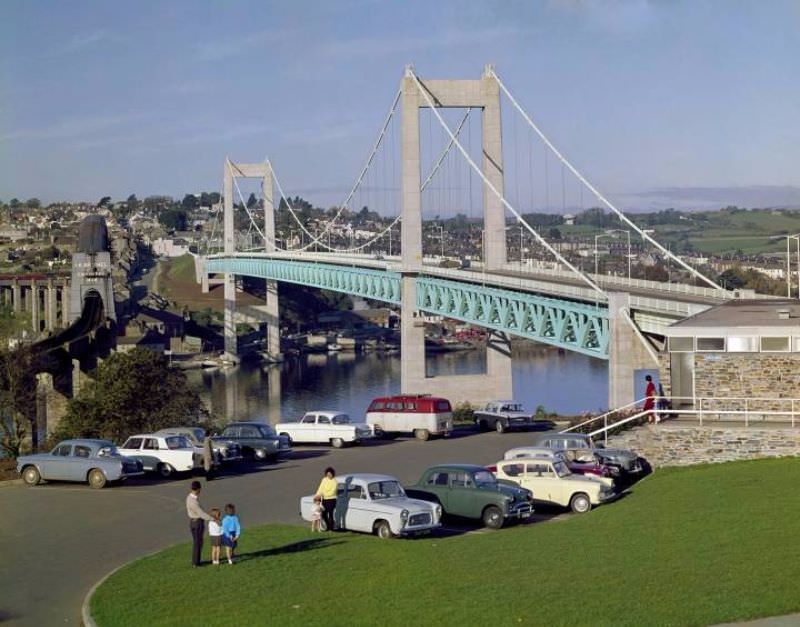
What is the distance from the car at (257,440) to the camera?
111 feet

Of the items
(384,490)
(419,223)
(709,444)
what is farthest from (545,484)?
(419,223)

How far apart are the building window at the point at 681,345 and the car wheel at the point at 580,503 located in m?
7.29

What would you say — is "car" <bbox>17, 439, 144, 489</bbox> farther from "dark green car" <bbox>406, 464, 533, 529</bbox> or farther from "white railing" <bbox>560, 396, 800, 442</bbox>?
"white railing" <bbox>560, 396, 800, 442</bbox>

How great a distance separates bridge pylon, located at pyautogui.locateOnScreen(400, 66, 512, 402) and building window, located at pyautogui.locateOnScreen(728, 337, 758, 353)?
3360 cm

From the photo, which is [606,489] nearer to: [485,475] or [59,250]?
[485,475]

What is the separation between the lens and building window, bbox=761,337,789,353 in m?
30.0

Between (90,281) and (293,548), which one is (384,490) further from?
(90,281)

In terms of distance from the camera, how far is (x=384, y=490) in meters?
23.0

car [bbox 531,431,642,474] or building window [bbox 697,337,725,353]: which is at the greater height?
building window [bbox 697,337,725,353]

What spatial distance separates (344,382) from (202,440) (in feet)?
238

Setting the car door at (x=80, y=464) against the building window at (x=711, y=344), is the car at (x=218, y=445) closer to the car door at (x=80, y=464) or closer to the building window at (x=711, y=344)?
the car door at (x=80, y=464)

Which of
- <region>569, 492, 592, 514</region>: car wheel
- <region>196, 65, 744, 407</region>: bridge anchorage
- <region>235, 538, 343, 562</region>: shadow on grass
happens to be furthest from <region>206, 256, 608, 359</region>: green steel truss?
<region>235, 538, 343, 562</region>: shadow on grass

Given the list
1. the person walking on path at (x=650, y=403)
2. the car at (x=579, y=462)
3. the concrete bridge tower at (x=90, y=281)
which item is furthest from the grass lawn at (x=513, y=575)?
the concrete bridge tower at (x=90, y=281)

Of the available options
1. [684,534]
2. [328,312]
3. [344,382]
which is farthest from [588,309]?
[328,312]
